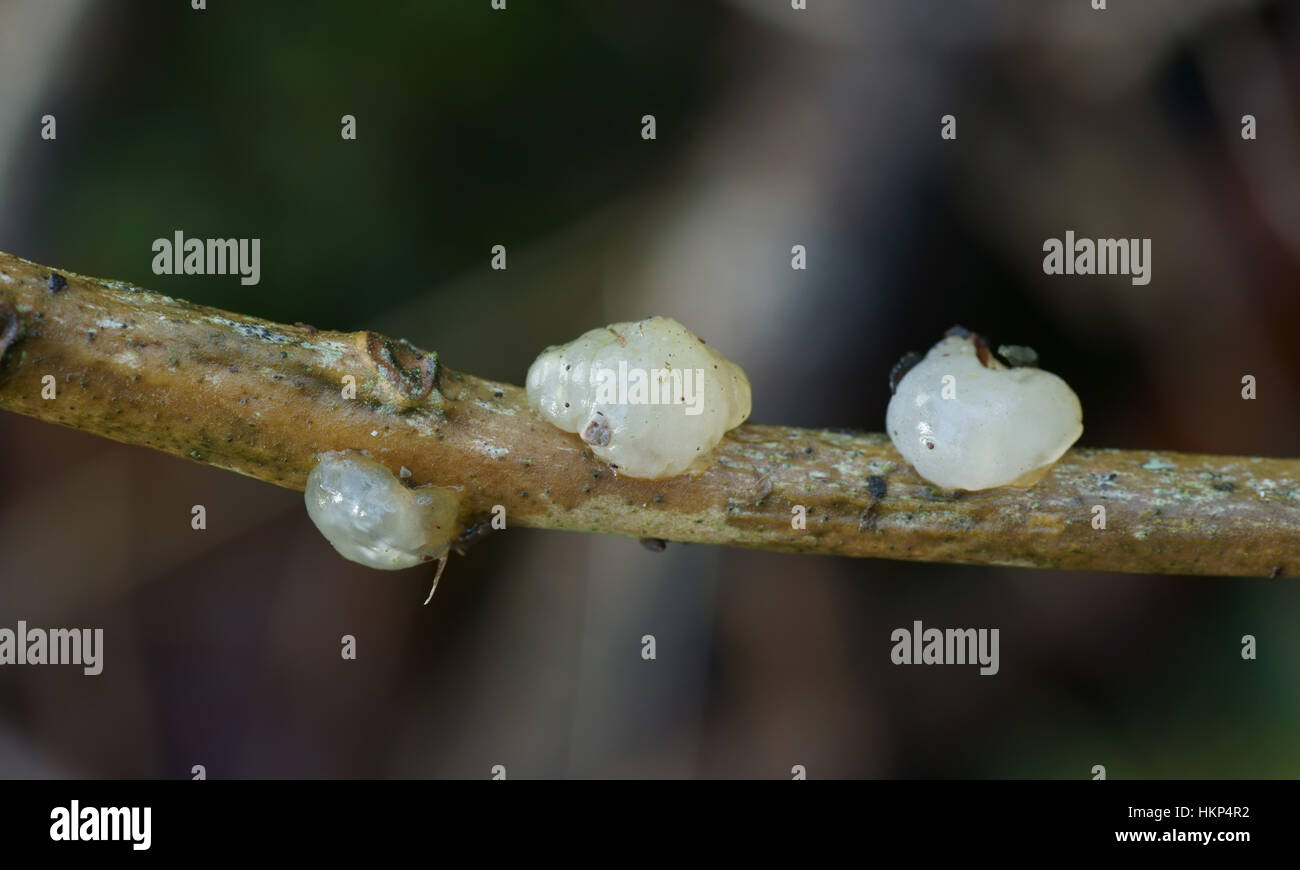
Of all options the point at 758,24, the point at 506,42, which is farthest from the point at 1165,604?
the point at 506,42

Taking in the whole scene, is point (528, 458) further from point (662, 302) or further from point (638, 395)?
point (662, 302)

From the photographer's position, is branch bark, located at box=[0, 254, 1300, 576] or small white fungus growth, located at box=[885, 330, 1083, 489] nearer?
branch bark, located at box=[0, 254, 1300, 576]

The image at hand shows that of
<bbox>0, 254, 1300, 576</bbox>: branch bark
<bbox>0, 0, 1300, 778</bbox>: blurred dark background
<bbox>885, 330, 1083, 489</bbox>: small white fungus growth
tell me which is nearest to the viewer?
<bbox>0, 254, 1300, 576</bbox>: branch bark

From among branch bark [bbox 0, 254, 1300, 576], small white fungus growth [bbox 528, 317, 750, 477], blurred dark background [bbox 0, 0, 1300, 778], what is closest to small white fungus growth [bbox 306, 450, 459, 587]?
branch bark [bbox 0, 254, 1300, 576]

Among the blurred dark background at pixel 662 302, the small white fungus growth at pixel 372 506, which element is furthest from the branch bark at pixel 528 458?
the blurred dark background at pixel 662 302

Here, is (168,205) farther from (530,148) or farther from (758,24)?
(758,24)

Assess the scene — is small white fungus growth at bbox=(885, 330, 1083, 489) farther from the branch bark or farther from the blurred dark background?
the blurred dark background
